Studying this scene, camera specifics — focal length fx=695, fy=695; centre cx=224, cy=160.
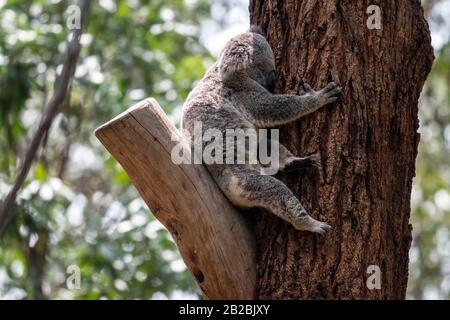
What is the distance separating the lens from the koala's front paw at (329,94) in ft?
14.1

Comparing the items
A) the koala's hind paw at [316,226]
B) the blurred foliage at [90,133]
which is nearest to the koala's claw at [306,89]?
the koala's hind paw at [316,226]

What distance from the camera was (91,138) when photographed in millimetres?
11242

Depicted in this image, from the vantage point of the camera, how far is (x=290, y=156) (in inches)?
172

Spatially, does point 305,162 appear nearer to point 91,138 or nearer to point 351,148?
point 351,148

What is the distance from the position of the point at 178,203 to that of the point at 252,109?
108cm

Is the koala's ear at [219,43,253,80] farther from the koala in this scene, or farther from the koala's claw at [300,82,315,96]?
the koala's claw at [300,82,315,96]

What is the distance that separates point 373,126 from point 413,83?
48 cm

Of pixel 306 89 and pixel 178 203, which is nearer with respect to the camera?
pixel 178 203

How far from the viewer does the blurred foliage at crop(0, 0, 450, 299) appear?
24.6 feet

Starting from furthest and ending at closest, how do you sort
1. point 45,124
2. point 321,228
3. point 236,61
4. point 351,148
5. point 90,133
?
point 90,133, point 236,61, point 351,148, point 321,228, point 45,124

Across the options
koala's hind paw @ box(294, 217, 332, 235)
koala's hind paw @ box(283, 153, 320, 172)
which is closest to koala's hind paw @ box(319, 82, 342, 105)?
koala's hind paw @ box(283, 153, 320, 172)

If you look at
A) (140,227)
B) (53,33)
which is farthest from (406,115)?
(53,33)

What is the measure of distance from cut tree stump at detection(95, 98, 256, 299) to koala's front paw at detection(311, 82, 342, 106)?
948 mm

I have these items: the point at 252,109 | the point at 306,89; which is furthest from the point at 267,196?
the point at 252,109
